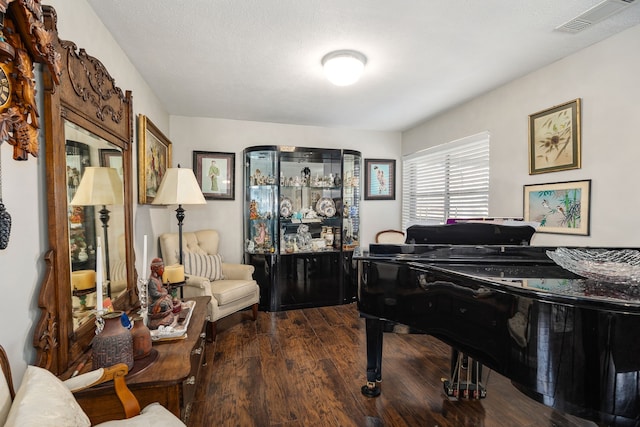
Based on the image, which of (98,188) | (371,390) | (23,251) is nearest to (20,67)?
(23,251)

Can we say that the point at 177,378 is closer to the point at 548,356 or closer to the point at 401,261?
the point at 401,261

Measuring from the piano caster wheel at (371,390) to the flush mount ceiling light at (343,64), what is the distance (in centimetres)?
235

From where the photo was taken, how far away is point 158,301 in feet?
5.98

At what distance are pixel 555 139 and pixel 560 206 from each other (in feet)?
1.88

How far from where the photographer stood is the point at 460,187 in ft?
12.4

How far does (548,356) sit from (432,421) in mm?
959

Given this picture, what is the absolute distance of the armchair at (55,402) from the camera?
2.72 ft

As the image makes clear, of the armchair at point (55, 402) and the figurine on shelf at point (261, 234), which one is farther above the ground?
the figurine on shelf at point (261, 234)

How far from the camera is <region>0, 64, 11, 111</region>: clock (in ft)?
3.14

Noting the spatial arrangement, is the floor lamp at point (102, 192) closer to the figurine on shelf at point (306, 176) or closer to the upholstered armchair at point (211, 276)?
the upholstered armchair at point (211, 276)

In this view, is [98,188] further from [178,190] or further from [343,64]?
[343,64]

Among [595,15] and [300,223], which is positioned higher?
[595,15]

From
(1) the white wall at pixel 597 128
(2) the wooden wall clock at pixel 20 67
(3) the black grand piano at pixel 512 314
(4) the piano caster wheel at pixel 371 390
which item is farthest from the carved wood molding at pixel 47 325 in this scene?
(1) the white wall at pixel 597 128

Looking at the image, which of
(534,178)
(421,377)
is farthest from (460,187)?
(421,377)
